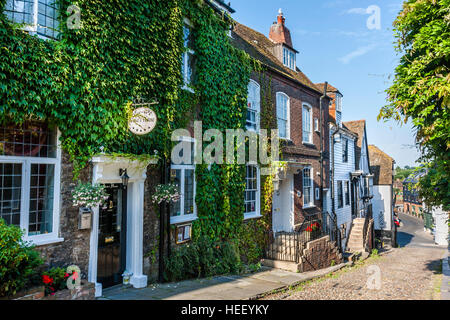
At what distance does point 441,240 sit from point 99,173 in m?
37.2

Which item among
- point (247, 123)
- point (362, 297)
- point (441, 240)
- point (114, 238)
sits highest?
point (247, 123)

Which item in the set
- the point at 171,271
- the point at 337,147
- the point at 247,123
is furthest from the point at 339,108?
the point at 171,271

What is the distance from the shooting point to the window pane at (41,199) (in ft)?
19.5

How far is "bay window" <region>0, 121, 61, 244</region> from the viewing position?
563cm

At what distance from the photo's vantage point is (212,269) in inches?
362

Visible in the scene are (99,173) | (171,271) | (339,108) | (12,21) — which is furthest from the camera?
(339,108)

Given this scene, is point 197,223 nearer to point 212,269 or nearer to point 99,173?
point 212,269

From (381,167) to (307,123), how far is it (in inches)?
939

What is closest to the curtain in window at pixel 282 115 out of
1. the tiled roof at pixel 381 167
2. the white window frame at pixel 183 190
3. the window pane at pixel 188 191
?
the white window frame at pixel 183 190

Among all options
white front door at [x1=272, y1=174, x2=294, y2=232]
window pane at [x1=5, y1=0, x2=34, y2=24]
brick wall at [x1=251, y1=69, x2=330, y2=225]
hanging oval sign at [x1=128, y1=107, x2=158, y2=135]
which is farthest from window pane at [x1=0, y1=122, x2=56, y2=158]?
white front door at [x1=272, y1=174, x2=294, y2=232]

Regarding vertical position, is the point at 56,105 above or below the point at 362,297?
above

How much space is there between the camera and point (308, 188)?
1638 cm

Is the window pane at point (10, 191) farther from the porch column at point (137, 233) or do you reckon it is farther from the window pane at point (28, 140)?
the porch column at point (137, 233)

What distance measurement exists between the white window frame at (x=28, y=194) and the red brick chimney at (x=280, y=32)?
1416cm
